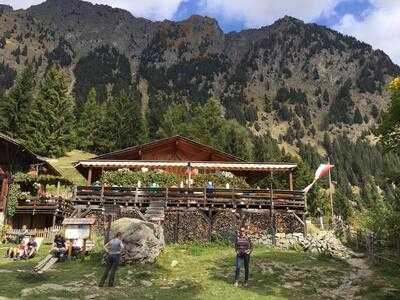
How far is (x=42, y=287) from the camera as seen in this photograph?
17.3 metres

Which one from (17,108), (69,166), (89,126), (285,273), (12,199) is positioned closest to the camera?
(285,273)

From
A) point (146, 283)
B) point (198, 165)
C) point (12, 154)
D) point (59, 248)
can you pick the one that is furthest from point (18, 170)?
point (146, 283)

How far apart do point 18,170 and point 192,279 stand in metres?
23.6

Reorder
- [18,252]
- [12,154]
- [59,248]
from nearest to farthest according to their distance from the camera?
[59,248], [18,252], [12,154]

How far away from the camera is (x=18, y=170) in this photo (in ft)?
128

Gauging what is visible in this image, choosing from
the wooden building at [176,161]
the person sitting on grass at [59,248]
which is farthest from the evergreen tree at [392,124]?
the wooden building at [176,161]

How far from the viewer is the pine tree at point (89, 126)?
237 ft

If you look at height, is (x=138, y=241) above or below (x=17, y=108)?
below

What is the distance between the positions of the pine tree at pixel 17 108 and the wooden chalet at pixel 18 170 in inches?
1030

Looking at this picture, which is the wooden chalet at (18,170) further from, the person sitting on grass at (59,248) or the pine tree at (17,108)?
the pine tree at (17,108)

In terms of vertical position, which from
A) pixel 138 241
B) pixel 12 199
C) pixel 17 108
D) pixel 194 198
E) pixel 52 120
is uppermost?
pixel 17 108

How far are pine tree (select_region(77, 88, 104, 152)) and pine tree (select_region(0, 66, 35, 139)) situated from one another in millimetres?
8670

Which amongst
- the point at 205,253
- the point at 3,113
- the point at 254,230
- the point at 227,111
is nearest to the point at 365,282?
the point at 205,253

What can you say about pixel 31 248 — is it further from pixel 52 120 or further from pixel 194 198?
pixel 52 120
